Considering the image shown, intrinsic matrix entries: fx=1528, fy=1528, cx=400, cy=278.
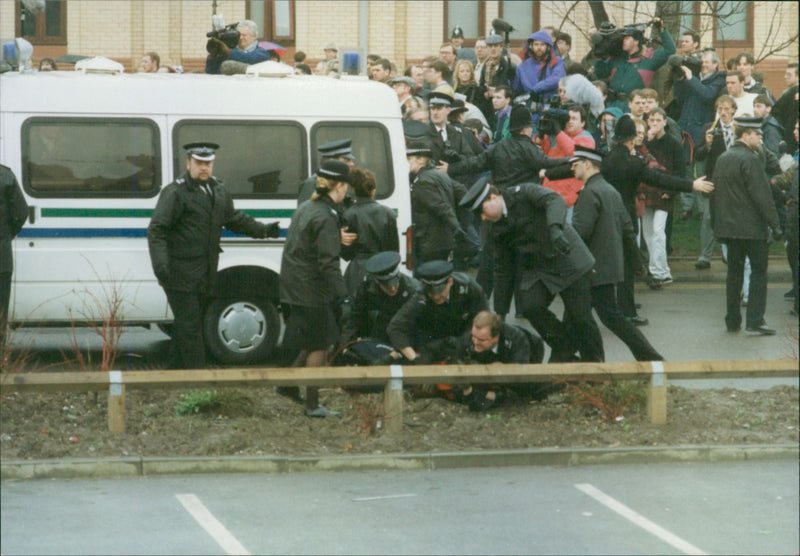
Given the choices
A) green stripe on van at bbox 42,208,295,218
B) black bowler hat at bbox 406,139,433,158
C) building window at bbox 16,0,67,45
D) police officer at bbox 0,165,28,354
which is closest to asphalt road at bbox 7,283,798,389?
police officer at bbox 0,165,28,354

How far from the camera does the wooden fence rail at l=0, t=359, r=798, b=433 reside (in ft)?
31.6

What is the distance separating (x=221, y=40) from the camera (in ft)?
49.6

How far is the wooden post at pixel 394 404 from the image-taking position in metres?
9.86

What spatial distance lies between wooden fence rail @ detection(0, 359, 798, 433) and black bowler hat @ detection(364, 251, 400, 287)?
1.20 metres

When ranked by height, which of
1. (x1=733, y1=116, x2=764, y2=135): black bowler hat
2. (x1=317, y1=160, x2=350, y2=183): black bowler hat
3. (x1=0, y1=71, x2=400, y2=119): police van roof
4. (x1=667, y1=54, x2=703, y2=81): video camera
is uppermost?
(x1=667, y1=54, x2=703, y2=81): video camera

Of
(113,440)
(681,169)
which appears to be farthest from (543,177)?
(113,440)

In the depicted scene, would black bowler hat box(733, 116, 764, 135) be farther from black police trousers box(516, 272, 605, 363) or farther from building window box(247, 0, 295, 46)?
building window box(247, 0, 295, 46)

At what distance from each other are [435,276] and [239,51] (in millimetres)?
5270

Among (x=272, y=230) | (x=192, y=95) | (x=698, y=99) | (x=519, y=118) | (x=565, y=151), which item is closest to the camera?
(x=272, y=230)

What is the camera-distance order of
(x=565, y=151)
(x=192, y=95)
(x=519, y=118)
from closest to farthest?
(x=192, y=95) < (x=519, y=118) < (x=565, y=151)

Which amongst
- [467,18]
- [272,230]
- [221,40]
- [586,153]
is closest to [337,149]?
[272,230]

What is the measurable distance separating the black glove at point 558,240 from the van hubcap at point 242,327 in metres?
2.72

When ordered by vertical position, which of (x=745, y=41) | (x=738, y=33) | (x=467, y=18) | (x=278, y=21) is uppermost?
(x=467, y=18)

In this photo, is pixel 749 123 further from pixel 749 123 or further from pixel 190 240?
pixel 190 240
